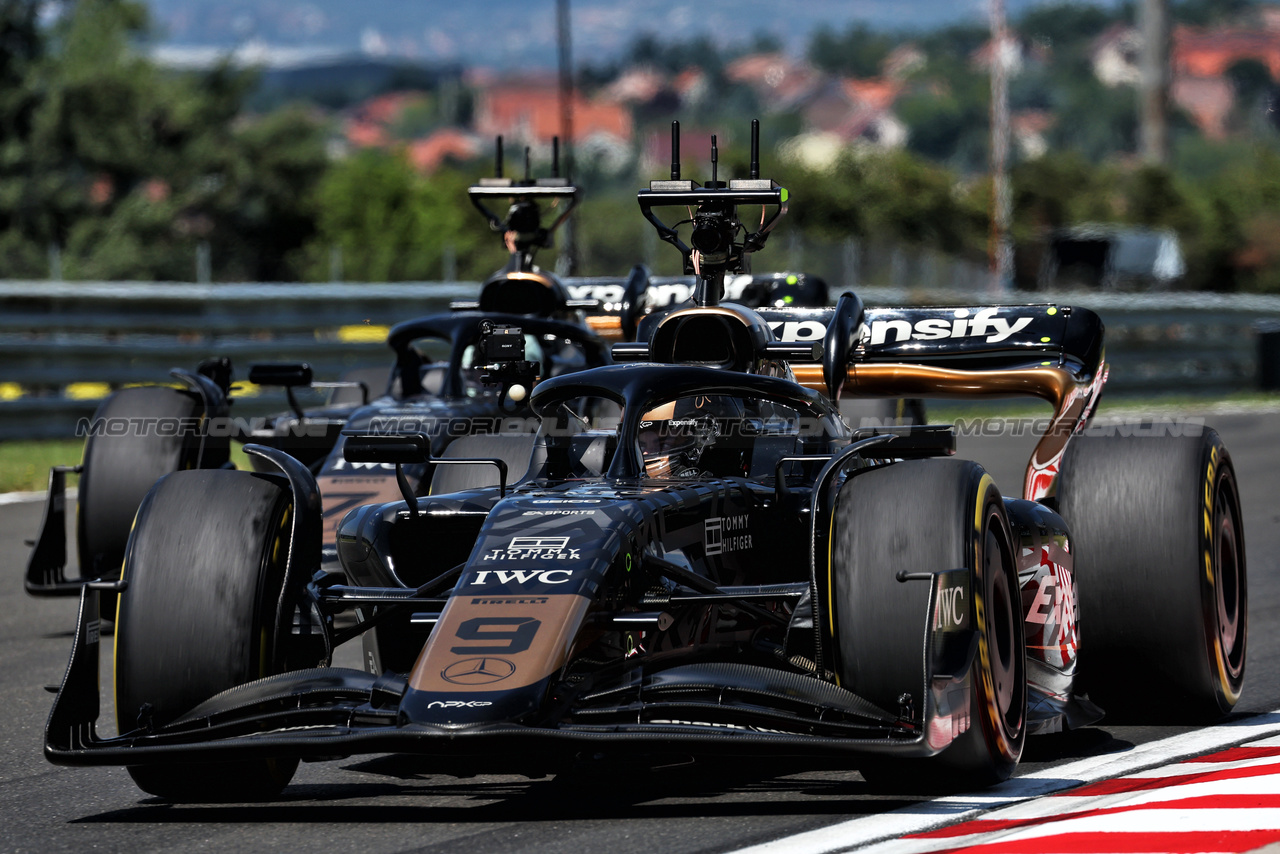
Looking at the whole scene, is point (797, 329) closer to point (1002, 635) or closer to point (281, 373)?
point (281, 373)

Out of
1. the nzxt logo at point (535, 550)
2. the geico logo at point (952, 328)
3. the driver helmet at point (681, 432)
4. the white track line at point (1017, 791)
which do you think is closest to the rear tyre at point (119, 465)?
the geico logo at point (952, 328)

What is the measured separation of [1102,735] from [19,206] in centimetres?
3328

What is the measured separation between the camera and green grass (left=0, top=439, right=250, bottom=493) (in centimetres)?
1520

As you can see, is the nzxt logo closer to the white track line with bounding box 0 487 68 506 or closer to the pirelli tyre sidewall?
the pirelli tyre sidewall

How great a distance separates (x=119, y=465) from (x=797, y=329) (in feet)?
11.2

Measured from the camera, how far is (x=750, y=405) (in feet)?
22.6

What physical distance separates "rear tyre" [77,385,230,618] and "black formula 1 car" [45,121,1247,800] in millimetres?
2901

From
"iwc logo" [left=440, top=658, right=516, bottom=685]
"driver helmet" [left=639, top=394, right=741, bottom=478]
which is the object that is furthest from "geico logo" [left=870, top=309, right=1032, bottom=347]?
"iwc logo" [left=440, top=658, right=516, bottom=685]

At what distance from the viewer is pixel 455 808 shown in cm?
562

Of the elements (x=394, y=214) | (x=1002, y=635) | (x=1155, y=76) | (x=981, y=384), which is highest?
(x=1155, y=76)

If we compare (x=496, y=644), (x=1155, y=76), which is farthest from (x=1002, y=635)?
(x=1155, y=76)

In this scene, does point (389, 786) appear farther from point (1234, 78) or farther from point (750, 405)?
point (1234, 78)

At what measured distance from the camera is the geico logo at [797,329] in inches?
366

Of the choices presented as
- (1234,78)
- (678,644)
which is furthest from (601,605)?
(1234,78)
